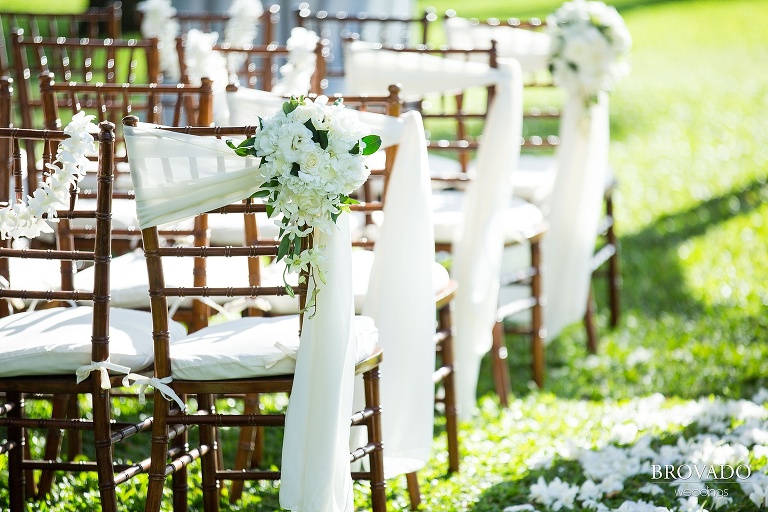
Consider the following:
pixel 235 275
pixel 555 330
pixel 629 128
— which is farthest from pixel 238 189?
pixel 629 128

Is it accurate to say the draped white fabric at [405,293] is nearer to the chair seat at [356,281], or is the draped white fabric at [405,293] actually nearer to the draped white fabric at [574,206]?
the chair seat at [356,281]

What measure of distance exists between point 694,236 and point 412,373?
395 centimetres

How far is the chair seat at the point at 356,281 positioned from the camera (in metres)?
3.34

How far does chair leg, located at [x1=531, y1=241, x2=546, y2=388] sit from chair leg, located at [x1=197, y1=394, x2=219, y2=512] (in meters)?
1.90

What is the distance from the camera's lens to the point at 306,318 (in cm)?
265

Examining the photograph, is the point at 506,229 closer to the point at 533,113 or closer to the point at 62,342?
the point at 533,113

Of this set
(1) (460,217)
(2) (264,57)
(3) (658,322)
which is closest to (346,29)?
(2) (264,57)

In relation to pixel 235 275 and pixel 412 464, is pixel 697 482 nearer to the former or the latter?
pixel 412 464

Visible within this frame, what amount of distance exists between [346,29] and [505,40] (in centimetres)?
110

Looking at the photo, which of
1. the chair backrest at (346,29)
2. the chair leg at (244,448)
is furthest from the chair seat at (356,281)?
the chair backrest at (346,29)

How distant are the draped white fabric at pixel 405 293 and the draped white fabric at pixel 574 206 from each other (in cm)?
172

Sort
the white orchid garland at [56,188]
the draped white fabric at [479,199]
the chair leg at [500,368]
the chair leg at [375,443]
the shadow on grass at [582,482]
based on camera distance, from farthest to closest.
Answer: the chair leg at [500,368]
the draped white fabric at [479,199]
the shadow on grass at [582,482]
the chair leg at [375,443]
the white orchid garland at [56,188]

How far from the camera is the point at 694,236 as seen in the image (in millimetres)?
6770

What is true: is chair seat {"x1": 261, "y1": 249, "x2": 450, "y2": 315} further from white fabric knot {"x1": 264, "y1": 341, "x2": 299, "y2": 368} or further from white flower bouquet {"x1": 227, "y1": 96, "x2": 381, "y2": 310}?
white flower bouquet {"x1": 227, "y1": 96, "x2": 381, "y2": 310}
